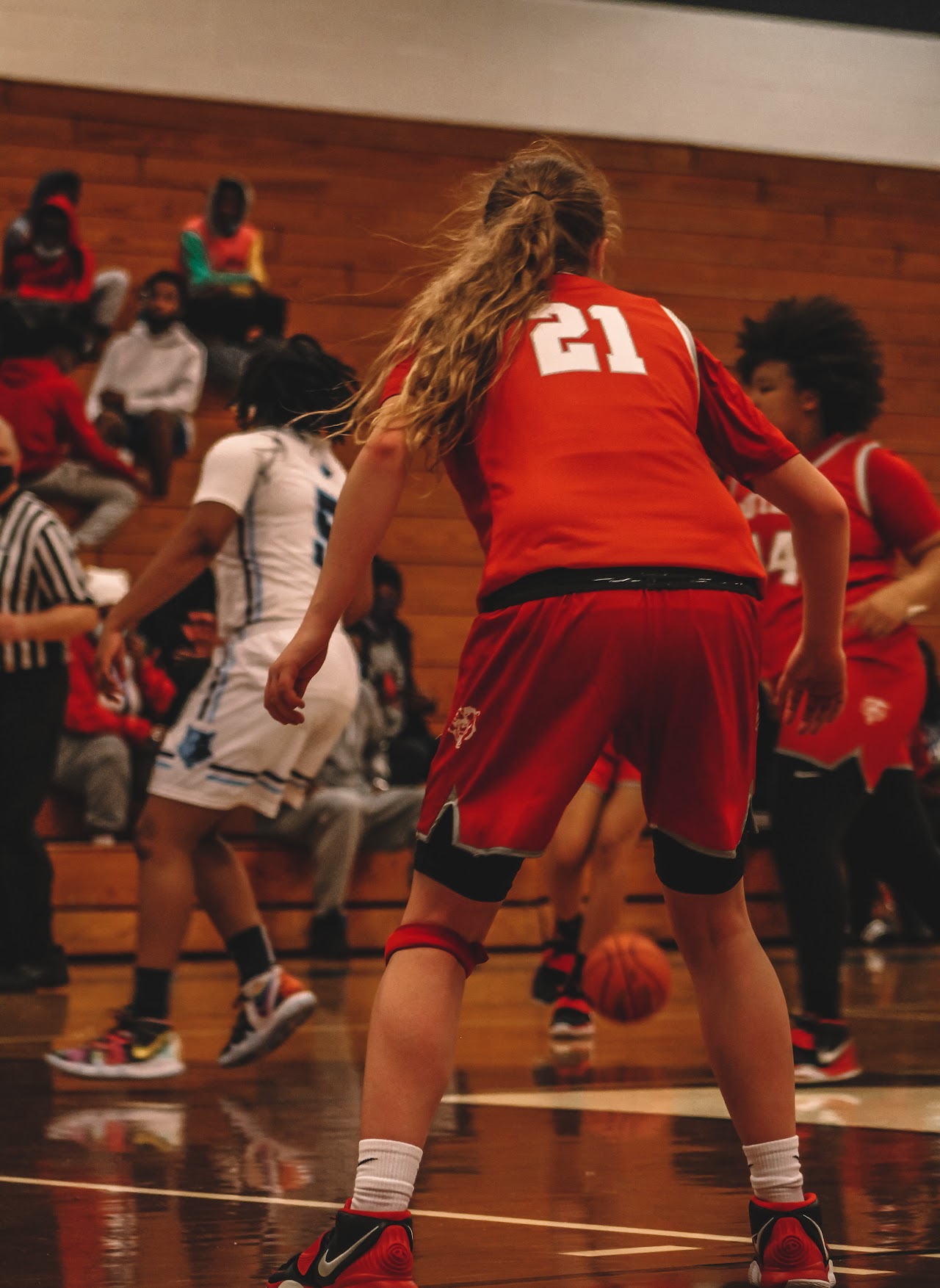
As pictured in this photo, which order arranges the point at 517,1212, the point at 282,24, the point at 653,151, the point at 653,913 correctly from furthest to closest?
the point at 653,151, the point at 282,24, the point at 653,913, the point at 517,1212

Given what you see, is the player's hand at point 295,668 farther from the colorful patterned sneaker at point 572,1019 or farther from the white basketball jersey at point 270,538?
the colorful patterned sneaker at point 572,1019

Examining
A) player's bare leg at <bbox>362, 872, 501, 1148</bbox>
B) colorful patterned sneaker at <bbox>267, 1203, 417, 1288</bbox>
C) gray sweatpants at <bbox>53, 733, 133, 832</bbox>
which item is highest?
gray sweatpants at <bbox>53, 733, 133, 832</bbox>

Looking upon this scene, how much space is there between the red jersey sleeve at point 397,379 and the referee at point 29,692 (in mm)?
3739

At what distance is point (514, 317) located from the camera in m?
2.63

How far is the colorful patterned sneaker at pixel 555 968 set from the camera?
5.91 meters

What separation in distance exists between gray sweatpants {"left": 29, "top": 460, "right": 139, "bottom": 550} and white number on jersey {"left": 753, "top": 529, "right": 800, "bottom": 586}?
6509mm

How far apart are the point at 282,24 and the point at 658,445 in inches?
464

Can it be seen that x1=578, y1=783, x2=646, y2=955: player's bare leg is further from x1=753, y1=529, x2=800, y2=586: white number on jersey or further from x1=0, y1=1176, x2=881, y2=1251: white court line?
x1=0, y1=1176, x2=881, y2=1251: white court line

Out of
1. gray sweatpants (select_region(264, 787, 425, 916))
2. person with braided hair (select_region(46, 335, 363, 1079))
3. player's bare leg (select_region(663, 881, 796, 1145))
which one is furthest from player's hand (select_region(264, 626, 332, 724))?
gray sweatpants (select_region(264, 787, 425, 916))

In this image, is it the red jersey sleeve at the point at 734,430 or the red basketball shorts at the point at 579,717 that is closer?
the red basketball shorts at the point at 579,717

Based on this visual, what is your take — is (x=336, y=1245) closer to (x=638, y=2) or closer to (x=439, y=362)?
(x=439, y=362)

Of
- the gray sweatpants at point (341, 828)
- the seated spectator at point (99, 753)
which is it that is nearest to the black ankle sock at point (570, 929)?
the gray sweatpants at point (341, 828)

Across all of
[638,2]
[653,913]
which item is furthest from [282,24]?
[653,913]

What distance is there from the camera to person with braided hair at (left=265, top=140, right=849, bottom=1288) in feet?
7.99
